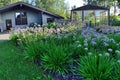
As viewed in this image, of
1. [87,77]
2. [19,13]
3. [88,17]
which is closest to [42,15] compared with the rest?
[19,13]

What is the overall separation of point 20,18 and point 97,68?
22057mm

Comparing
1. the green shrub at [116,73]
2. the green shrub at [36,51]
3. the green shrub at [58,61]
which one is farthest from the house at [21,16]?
the green shrub at [116,73]

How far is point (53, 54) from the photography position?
5.51 m

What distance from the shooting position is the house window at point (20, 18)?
25016 mm

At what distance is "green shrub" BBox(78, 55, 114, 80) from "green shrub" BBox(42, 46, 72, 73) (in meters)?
0.98

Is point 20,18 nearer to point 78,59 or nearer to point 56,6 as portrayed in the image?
point 78,59

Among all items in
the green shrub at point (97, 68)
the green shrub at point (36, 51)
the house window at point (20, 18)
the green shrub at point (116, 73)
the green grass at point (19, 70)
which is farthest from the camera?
the house window at point (20, 18)

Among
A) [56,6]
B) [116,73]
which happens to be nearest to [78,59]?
[116,73]

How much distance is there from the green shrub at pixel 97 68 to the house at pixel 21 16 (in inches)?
792

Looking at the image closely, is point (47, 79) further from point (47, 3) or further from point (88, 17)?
point (47, 3)

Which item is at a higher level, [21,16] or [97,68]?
[21,16]

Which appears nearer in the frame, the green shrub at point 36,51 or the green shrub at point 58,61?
the green shrub at point 58,61

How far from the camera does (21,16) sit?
25156 millimetres

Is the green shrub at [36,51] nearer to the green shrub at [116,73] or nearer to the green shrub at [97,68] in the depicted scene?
the green shrub at [97,68]
